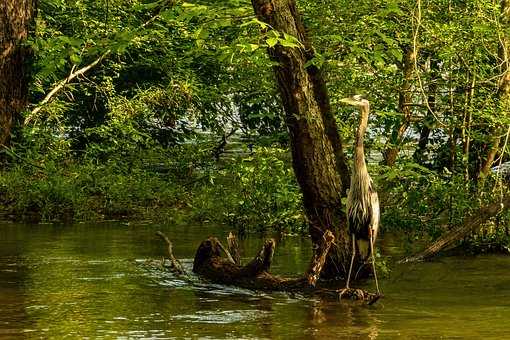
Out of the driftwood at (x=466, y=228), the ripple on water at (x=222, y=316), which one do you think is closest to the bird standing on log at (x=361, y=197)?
the ripple on water at (x=222, y=316)

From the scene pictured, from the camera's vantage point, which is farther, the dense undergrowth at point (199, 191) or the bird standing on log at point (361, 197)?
the dense undergrowth at point (199, 191)

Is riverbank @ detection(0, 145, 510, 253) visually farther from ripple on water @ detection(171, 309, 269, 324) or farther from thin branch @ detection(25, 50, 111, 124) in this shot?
ripple on water @ detection(171, 309, 269, 324)

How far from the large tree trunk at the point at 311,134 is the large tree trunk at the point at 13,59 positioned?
365 inches

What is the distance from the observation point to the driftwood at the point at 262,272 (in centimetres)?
1061

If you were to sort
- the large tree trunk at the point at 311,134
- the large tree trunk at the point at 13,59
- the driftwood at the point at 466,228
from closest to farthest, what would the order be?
the large tree trunk at the point at 311,134 → the driftwood at the point at 466,228 → the large tree trunk at the point at 13,59

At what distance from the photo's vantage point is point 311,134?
11.5 m

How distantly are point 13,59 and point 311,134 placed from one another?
9.93 meters

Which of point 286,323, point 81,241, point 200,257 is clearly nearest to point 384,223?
point 200,257

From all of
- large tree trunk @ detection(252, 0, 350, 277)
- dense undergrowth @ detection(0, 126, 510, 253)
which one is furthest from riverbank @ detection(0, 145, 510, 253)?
large tree trunk @ detection(252, 0, 350, 277)

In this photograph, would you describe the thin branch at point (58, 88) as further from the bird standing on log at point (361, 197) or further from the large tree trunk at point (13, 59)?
the bird standing on log at point (361, 197)

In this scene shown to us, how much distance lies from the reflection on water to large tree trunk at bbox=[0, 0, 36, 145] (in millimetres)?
5378

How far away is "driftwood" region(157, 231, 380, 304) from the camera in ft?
34.8

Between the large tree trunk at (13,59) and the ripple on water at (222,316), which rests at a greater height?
the large tree trunk at (13,59)

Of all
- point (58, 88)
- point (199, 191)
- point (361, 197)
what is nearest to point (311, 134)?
point (361, 197)
